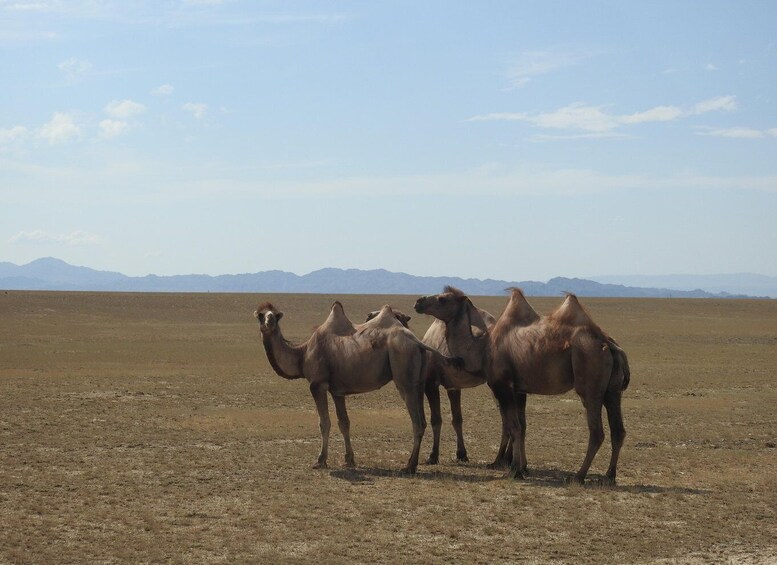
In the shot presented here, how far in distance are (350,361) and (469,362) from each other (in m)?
1.80

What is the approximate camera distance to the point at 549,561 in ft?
31.1

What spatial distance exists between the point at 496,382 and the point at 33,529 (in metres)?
6.61

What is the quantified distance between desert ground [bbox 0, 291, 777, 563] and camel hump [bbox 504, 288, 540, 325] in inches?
88.9

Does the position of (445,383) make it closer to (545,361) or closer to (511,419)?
(511,419)

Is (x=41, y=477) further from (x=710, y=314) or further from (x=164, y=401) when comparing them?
(x=710, y=314)

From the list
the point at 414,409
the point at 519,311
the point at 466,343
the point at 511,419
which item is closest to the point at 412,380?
the point at 414,409

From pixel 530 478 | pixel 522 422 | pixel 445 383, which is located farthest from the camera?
pixel 445 383

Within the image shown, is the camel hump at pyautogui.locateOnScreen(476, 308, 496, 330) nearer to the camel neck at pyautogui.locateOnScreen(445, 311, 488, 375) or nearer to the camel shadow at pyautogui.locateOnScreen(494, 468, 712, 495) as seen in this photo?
the camel neck at pyautogui.locateOnScreen(445, 311, 488, 375)

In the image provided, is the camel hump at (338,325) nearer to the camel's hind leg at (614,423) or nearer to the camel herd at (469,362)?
the camel herd at (469,362)

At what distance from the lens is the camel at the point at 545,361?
42.3 ft

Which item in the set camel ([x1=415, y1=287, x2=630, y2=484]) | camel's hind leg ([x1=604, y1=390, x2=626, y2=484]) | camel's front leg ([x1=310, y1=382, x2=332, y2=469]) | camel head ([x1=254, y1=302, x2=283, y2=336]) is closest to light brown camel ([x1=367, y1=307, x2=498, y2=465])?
Result: camel ([x1=415, y1=287, x2=630, y2=484])

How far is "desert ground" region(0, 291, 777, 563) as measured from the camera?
390 inches

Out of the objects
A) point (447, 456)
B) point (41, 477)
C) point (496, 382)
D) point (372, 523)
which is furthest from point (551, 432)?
point (41, 477)

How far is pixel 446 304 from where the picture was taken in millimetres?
14867
